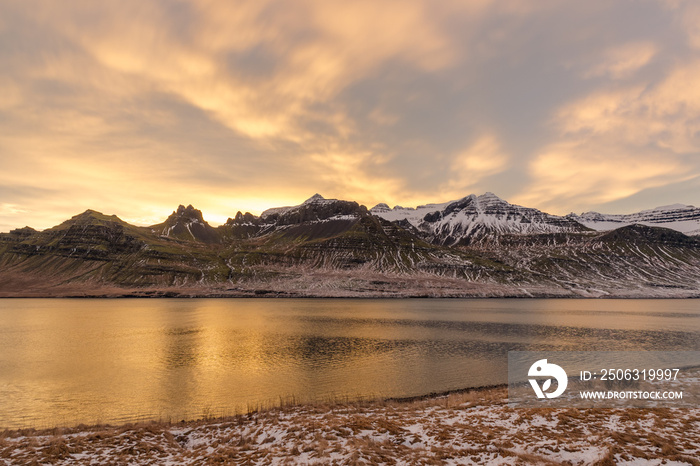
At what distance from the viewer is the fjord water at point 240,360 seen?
110ft

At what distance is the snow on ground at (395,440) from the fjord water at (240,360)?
874 cm

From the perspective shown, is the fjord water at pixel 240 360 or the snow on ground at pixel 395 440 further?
the fjord water at pixel 240 360

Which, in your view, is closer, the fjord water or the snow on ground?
the snow on ground

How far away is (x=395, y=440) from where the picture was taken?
19.6 meters

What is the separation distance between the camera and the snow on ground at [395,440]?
16.9m

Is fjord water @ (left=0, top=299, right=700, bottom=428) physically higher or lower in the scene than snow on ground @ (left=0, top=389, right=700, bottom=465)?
lower

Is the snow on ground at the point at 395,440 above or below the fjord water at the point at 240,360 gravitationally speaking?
above

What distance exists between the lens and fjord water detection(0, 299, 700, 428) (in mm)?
33625

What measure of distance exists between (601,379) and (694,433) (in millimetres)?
20940

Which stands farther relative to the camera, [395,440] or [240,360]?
[240,360]

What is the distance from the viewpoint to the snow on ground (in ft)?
55.4

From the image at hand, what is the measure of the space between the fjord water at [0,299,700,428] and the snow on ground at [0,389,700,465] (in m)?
8.74

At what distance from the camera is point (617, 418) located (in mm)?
21719

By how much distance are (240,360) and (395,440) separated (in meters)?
37.8
